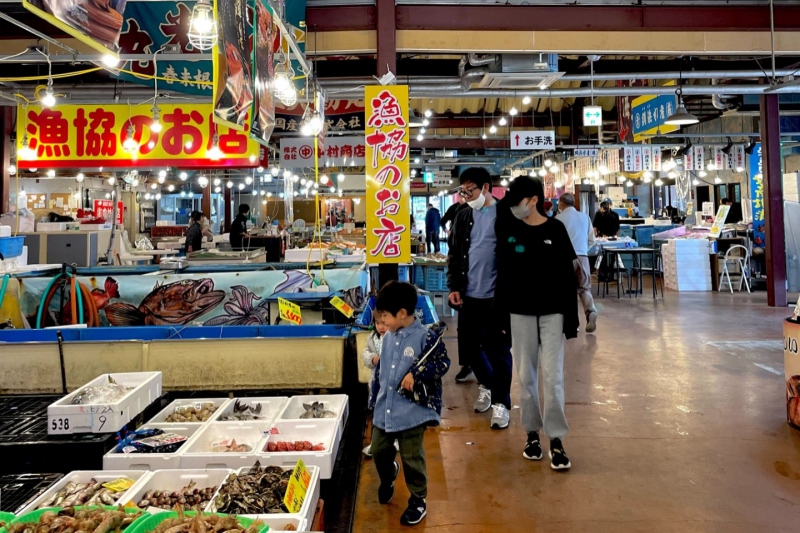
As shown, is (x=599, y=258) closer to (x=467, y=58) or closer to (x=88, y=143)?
(x=467, y=58)

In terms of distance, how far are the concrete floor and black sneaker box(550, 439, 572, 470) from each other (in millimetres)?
62

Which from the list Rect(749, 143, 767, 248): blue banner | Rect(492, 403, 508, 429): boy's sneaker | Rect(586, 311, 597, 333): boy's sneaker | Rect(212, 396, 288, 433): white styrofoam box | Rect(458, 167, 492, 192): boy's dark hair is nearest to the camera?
Rect(212, 396, 288, 433): white styrofoam box

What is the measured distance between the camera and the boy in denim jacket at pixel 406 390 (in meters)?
3.03

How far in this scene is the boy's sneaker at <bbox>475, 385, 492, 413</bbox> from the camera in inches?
195

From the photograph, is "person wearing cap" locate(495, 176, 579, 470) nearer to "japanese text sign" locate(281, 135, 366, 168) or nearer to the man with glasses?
the man with glasses

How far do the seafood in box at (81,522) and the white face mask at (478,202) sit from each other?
3262 mm

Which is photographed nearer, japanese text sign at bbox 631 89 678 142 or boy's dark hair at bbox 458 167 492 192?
boy's dark hair at bbox 458 167 492 192

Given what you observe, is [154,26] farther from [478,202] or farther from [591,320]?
[591,320]

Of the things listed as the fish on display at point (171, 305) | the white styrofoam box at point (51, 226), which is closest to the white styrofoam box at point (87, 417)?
the fish on display at point (171, 305)

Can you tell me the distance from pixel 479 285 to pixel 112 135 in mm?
7172

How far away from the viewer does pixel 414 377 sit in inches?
117

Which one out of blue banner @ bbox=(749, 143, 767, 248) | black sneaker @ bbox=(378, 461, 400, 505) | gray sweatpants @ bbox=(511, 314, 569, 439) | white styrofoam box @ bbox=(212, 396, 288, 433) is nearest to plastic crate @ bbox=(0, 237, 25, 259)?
white styrofoam box @ bbox=(212, 396, 288, 433)

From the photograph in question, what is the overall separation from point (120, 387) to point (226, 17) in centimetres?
229

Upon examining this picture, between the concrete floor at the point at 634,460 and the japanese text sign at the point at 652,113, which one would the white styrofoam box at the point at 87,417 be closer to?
the concrete floor at the point at 634,460
